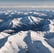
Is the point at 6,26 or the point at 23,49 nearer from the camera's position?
the point at 23,49

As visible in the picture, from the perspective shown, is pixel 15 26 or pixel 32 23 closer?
Answer: pixel 15 26

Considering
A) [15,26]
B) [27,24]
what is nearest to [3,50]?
[15,26]

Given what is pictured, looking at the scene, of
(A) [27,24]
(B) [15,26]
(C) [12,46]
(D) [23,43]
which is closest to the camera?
(C) [12,46]

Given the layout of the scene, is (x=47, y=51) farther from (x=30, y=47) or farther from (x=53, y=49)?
(x=30, y=47)

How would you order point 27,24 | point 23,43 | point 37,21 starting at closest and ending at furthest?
point 23,43
point 27,24
point 37,21

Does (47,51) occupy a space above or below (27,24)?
above

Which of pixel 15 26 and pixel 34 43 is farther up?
pixel 34 43

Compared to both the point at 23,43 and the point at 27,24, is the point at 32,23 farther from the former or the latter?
the point at 23,43

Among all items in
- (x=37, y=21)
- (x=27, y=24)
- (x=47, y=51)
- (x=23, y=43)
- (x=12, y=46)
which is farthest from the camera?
(x=37, y=21)

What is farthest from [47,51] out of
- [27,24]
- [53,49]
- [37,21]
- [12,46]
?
[37,21]
